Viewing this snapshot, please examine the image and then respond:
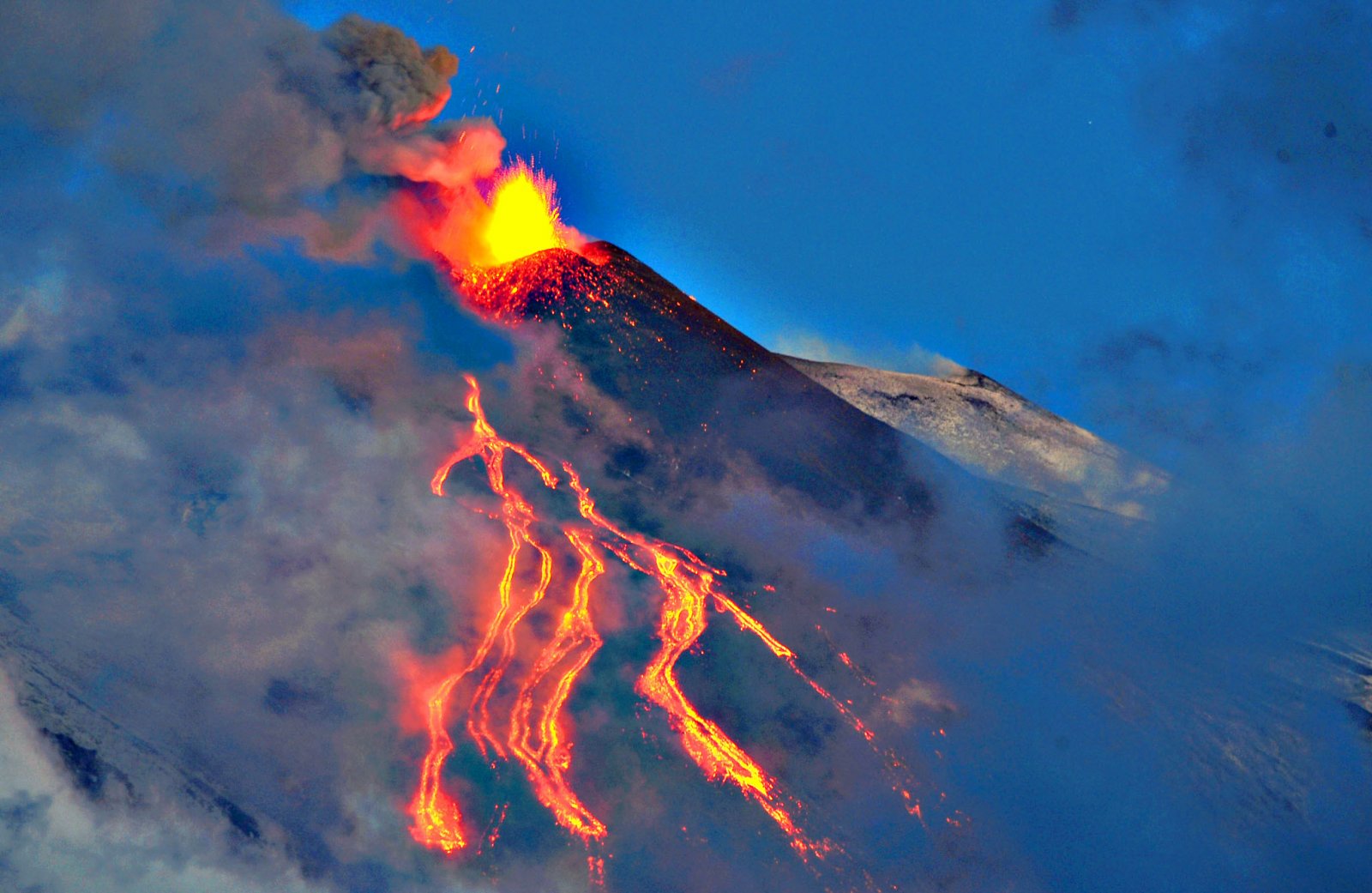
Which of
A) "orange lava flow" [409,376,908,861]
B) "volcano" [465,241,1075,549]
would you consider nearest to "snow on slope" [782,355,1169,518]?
"volcano" [465,241,1075,549]

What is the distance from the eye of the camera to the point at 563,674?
8180mm

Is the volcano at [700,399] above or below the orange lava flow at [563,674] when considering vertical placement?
above

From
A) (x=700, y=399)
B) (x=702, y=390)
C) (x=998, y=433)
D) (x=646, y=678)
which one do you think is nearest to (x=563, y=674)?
(x=646, y=678)

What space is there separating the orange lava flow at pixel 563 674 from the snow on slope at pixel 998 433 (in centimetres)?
378

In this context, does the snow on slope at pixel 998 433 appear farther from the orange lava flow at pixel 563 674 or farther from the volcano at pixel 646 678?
the orange lava flow at pixel 563 674

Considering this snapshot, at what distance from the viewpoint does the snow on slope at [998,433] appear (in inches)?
449

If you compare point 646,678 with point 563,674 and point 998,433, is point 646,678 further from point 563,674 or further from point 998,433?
point 998,433

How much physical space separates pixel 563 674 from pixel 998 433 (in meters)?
6.40

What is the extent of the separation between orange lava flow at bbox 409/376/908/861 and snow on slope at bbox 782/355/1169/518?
3777 mm

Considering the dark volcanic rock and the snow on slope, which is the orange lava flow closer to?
the dark volcanic rock

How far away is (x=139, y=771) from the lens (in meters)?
7.61

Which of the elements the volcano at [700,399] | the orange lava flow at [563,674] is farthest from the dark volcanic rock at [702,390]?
the orange lava flow at [563,674]

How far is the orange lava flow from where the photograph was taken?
7.60m

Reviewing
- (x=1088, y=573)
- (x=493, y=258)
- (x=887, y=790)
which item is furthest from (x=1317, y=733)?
(x=493, y=258)
